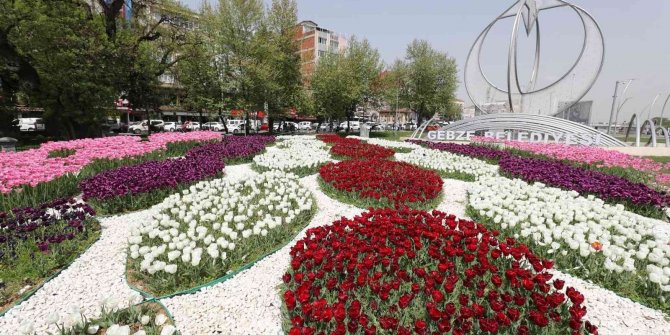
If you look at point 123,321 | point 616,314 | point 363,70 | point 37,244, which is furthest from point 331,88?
point 123,321

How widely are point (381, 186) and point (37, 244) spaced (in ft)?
22.1

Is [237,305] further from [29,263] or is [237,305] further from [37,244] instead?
[37,244]

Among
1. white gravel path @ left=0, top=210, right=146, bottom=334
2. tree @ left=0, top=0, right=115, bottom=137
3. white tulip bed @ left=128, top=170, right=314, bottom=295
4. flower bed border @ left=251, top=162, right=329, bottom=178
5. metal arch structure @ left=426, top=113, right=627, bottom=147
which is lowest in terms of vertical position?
white gravel path @ left=0, top=210, right=146, bottom=334

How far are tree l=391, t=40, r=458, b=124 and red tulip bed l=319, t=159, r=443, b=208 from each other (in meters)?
37.8

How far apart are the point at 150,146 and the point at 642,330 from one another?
15.5 m

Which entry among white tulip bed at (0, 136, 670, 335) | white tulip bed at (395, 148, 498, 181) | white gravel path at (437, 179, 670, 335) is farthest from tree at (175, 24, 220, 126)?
white gravel path at (437, 179, 670, 335)

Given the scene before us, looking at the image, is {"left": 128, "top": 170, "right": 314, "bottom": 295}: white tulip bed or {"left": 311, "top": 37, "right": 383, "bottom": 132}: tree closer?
{"left": 128, "top": 170, "right": 314, "bottom": 295}: white tulip bed

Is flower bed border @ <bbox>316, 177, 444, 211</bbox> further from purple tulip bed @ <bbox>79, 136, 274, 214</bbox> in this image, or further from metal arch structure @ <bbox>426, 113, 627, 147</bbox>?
metal arch structure @ <bbox>426, 113, 627, 147</bbox>

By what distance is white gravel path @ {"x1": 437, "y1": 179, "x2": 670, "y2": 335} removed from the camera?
3.41 metres

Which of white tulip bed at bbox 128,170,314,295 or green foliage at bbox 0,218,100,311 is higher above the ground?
white tulip bed at bbox 128,170,314,295

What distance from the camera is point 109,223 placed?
626 cm

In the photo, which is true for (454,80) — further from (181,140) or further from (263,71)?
(181,140)

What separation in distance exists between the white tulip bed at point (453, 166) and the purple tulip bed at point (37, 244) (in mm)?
9841

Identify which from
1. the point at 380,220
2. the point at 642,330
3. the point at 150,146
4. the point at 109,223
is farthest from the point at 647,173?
the point at 150,146
